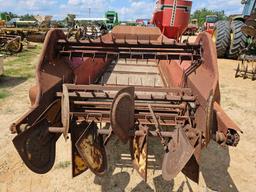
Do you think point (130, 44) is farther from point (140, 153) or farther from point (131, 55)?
point (140, 153)

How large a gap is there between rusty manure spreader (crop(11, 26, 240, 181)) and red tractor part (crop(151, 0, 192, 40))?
3546 millimetres

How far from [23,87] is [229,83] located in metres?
5.42

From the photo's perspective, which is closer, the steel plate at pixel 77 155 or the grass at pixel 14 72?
the steel plate at pixel 77 155

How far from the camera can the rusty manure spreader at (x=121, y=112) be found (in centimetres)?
206

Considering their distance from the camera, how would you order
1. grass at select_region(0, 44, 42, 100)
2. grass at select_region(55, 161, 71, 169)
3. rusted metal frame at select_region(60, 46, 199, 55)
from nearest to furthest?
grass at select_region(55, 161, 71, 169) < rusted metal frame at select_region(60, 46, 199, 55) < grass at select_region(0, 44, 42, 100)

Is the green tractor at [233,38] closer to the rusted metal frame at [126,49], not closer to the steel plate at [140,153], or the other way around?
the rusted metal frame at [126,49]

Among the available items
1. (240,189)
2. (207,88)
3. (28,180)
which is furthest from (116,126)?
(240,189)

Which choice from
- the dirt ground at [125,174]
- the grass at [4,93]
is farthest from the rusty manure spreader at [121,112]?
the grass at [4,93]

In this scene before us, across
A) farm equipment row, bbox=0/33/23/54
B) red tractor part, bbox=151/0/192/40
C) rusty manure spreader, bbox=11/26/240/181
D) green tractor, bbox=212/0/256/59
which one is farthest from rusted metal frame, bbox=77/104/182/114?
farm equipment row, bbox=0/33/23/54

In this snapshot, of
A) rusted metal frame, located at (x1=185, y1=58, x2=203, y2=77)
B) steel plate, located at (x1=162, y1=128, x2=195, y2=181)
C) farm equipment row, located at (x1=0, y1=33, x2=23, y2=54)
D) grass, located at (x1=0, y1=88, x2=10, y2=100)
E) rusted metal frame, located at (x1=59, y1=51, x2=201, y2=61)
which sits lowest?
grass, located at (x1=0, y1=88, x2=10, y2=100)

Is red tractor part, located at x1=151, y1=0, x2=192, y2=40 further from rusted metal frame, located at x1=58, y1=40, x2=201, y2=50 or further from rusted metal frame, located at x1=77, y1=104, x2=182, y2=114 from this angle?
rusted metal frame, located at x1=77, y1=104, x2=182, y2=114

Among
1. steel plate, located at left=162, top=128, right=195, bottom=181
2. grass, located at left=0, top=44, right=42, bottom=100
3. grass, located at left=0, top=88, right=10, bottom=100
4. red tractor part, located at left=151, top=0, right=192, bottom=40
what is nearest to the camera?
steel plate, located at left=162, top=128, right=195, bottom=181

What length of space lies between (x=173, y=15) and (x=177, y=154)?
5.71 metres

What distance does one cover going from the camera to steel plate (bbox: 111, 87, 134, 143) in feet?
6.40
